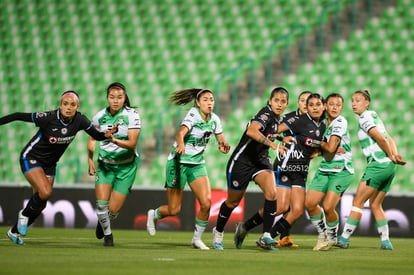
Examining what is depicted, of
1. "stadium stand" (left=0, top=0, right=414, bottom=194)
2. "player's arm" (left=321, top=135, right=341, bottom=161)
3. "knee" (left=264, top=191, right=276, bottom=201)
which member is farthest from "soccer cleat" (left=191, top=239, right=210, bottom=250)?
"stadium stand" (left=0, top=0, right=414, bottom=194)

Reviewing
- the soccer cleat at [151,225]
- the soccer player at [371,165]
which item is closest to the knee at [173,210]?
the soccer cleat at [151,225]

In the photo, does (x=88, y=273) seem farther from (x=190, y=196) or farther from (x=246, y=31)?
(x=246, y=31)

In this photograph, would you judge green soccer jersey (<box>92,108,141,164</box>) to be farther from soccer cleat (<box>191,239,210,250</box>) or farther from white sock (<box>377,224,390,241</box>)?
white sock (<box>377,224,390,241</box>)

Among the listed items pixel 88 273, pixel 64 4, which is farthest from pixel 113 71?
pixel 88 273

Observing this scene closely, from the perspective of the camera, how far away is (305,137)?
→ 11188 mm

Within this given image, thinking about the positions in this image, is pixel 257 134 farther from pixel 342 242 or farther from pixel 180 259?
pixel 342 242

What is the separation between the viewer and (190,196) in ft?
51.9

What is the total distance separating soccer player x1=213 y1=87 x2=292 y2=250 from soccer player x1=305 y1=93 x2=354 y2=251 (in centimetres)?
97

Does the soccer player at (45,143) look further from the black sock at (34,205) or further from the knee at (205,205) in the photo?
the knee at (205,205)

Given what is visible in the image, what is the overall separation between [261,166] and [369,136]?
1.91m

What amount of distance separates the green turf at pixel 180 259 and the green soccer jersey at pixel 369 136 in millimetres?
1376

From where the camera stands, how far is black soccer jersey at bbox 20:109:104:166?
10.2m

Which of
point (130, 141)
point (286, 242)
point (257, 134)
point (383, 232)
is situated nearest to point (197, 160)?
point (130, 141)

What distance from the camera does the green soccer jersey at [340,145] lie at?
10953mm
